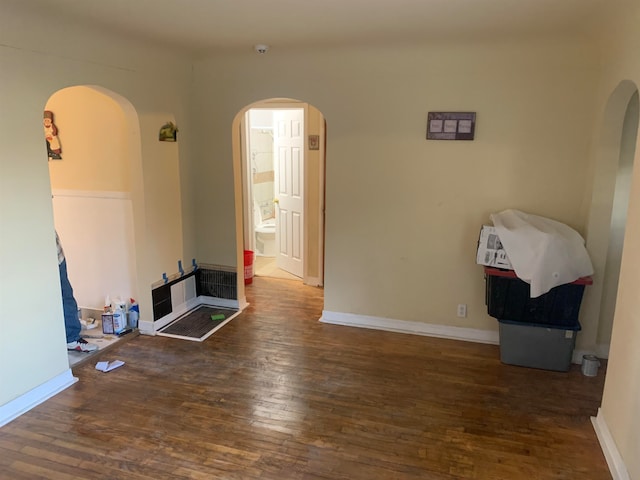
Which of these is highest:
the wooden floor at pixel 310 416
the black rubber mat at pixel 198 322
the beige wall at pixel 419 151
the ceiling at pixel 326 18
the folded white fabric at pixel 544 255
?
the ceiling at pixel 326 18

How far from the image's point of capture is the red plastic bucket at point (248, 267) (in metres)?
5.33

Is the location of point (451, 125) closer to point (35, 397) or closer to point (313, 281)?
point (313, 281)

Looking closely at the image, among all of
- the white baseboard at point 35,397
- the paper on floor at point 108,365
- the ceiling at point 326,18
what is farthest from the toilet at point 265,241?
the white baseboard at point 35,397

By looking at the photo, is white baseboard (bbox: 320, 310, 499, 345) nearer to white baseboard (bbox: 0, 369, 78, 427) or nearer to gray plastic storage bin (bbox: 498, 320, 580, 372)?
gray plastic storage bin (bbox: 498, 320, 580, 372)

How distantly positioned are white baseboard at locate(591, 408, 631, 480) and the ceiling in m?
2.26

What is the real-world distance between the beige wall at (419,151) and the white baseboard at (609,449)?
1214mm

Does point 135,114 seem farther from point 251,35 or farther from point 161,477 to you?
point 161,477


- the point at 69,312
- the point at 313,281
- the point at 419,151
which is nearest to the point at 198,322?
the point at 69,312

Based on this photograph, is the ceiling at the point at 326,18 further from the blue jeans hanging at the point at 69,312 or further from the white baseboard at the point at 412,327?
the white baseboard at the point at 412,327

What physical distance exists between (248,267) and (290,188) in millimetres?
1052

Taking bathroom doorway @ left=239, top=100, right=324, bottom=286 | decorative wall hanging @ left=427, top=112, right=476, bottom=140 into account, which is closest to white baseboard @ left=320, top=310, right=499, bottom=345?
bathroom doorway @ left=239, top=100, right=324, bottom=286

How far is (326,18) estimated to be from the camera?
2.75 meters

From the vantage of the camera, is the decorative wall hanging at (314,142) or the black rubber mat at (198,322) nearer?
the black rubber mat at (198,322)

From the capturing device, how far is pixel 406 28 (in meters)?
2.96
